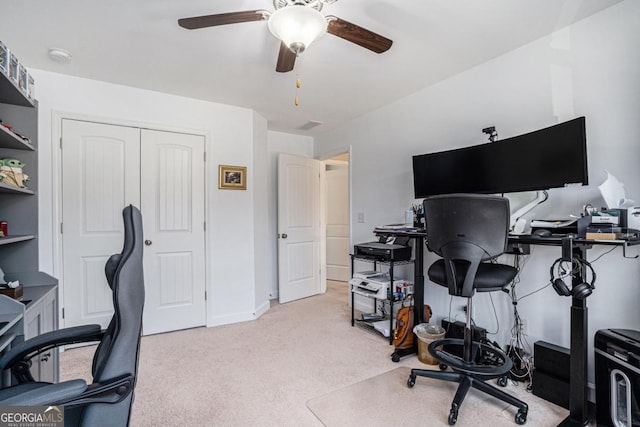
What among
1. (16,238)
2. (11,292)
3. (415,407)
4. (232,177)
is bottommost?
(415,407)

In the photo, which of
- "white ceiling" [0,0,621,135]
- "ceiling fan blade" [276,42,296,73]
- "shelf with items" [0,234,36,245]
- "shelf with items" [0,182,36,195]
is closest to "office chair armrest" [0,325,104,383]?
"shelf with items" [0,234,36,245]

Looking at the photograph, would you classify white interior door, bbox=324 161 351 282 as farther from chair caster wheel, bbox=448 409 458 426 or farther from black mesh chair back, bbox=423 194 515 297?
chair caster wheel, bbox=448 409 458 426

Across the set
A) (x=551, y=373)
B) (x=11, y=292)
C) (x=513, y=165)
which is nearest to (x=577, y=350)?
(x=551, y=373)

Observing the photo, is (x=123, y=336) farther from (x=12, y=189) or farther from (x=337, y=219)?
(x=337, y=219)

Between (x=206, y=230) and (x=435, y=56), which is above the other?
(x=435, y=56)

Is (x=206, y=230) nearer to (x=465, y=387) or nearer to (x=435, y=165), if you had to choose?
(x=435, y=165)

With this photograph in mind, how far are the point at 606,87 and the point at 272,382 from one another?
293cm

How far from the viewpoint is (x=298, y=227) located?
4.52 metres

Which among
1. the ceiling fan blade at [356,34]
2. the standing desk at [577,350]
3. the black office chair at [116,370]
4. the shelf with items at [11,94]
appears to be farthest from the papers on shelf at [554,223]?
the shelf with items at [11,94]

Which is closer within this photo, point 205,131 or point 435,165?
point 435,165

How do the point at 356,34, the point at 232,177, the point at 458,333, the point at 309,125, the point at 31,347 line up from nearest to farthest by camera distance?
the point at 31,347, the point at 356,34, the point at 458,333, the point at 232,177, the point at 309,125

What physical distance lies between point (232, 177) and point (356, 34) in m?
2.30

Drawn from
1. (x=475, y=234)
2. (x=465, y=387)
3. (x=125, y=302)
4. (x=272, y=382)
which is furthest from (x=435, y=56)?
(x=272, y=382)

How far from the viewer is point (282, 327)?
335 centimetres
